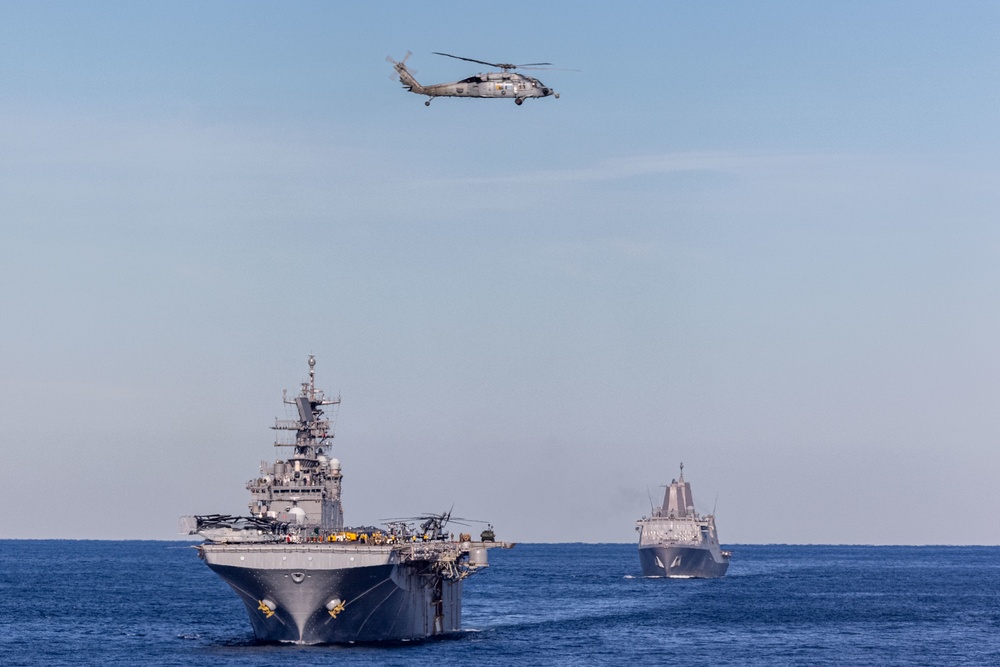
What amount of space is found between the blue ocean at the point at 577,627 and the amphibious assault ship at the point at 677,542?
17.6 ft

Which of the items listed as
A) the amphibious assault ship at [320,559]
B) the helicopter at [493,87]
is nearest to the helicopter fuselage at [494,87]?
the helicopter at [493,87]

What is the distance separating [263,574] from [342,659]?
506 cm

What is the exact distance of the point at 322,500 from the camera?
72.2 meters

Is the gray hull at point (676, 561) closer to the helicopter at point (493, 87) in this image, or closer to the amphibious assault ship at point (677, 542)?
the amphibious assault ship at point (677, 542)

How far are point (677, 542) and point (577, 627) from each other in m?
67.4

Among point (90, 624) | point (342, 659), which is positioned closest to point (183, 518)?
point (342, 659)

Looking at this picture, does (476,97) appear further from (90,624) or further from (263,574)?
(90,624)

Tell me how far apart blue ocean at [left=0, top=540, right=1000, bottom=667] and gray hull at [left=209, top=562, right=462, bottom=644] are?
0.81m

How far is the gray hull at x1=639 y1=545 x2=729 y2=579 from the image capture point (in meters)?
150

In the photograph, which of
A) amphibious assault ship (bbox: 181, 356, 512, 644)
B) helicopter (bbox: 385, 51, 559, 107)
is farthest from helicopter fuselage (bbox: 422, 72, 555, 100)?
amphibious assault ship (bbox: 181, 356, 512, 644)

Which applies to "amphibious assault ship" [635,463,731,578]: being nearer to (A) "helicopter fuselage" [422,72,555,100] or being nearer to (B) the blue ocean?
(B) the blue ocean

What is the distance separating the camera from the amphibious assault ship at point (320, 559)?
2372 inches

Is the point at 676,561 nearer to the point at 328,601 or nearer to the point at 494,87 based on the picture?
the point at 328,601

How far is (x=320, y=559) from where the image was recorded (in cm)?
5978
